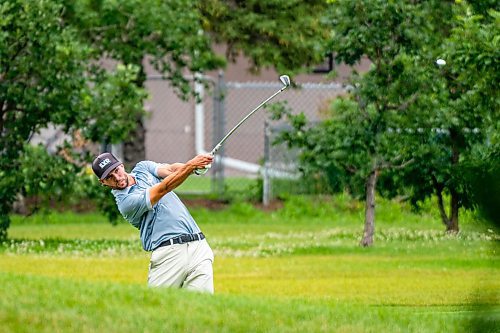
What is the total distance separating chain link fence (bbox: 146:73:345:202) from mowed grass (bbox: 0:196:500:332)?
3.86 feet

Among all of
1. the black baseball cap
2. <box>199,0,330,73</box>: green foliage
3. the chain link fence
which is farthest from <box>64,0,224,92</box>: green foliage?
the black baseball cap

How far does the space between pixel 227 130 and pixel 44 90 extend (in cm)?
896

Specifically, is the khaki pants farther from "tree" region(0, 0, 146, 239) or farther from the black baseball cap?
"tree" region(0, 0, 146, 239)


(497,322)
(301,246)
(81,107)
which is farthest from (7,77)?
(497,322)

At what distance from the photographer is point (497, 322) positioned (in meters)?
3.32

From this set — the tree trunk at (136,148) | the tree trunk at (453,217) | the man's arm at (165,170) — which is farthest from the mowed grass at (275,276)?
the tree trunk at (136,148)

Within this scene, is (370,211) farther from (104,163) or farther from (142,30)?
(104,163)

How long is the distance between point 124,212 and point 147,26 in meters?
11.2

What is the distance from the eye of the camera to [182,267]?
31.7ft

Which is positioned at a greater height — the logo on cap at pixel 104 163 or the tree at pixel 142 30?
the tree at pixel 142 30

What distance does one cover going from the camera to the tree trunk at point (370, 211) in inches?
697

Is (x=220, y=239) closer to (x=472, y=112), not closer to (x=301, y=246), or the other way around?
(x=301, y=246)

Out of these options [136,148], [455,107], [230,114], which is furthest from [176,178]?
[230,114]

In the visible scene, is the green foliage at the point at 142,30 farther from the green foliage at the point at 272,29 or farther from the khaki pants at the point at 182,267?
the khaki pants at the point at 182,267
